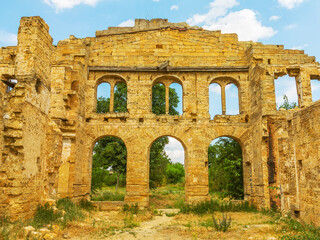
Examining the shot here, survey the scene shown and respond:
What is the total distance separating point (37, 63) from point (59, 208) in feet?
15.0

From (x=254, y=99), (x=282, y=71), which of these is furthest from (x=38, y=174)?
(x=282, y=71)

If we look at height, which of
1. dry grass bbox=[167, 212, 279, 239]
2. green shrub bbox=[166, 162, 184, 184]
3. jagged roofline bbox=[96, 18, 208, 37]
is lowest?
dry grass bbox=[167, 212, 279, 239]

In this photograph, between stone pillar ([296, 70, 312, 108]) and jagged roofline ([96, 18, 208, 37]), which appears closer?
stone pillar ([296, 70, 312, 108])

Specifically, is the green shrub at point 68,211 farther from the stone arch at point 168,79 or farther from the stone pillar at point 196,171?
the stone arch at point 168,79

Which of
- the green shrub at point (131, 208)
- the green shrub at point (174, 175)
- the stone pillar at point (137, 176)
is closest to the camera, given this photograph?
the green shrub at point (131, 208)

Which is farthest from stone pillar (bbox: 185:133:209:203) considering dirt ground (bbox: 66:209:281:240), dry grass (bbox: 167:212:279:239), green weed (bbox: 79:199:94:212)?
green weed (bbox: 79:199:94:212)

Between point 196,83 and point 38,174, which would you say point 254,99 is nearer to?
point 196,83

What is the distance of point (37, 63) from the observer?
784 cm

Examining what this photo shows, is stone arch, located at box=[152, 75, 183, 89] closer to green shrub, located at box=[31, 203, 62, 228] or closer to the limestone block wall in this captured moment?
the limestone block wall

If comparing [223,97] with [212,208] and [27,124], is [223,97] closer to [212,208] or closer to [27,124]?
[212,208]

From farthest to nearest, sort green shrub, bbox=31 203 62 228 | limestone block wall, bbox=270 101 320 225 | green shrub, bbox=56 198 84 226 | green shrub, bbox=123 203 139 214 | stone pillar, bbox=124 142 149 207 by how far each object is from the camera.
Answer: stone pillar, bbox=124 142 149 207 < green shrub, bbox=123 203 139 214 < green shrub, bbox=56 198 84 226 < green shrub, bbox=31 203 62 228 < limestone block wall, bbox=270 101 320 225

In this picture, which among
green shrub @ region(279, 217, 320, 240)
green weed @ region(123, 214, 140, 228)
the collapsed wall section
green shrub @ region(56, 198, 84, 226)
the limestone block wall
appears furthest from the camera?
green weed @ region(123, 214, 140, 228)

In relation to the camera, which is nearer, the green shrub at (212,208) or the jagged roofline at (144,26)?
the green shrub at (212,208)

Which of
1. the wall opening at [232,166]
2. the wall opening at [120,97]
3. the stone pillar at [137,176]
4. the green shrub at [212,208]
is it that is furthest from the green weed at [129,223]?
the wall opening at [120,97]
